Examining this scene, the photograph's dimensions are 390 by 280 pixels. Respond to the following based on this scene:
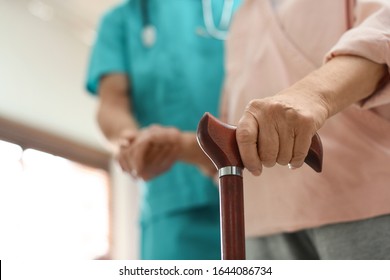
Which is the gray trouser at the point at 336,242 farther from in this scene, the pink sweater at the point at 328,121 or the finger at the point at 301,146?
the finger at the point at 301,146

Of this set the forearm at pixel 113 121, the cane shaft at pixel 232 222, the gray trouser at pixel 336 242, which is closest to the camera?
the cane shaft at pixel 232 222

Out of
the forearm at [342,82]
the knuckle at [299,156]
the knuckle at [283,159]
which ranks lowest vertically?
the knuckle at [283,159]

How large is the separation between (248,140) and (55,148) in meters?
2.50

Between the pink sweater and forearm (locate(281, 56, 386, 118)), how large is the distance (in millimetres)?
12

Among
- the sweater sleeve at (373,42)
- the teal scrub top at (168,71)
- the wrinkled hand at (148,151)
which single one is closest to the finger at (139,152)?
the wrinkled hand at (148,151)

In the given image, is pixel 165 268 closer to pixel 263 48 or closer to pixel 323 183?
pixel 323 183

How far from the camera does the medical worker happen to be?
44.8 inches

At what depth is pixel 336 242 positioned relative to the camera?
0.65 meters

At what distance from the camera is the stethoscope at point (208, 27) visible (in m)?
1.24

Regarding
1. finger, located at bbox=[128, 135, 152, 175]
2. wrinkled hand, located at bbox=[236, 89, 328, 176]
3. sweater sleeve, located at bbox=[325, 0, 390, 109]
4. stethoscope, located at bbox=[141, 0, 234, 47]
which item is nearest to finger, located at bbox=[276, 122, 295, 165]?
wrinkled hand, located at bbox=[236, 89, 328, 176]

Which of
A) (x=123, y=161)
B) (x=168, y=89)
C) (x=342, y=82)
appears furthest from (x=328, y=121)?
(x=168, y=89)

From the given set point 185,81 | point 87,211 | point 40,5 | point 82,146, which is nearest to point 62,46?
point 40,5

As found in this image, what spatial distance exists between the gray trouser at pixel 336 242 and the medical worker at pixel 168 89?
37 centimetres

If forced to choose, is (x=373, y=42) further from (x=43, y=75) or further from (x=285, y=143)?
(x=43, y=75)
